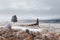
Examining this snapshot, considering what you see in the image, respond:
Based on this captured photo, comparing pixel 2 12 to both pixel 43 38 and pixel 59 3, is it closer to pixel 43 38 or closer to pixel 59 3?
pixel 59 3

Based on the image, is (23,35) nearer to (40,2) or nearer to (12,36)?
(12,36)

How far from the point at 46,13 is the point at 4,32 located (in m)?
1.86

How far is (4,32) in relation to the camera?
107 cm

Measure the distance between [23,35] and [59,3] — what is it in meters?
1.94

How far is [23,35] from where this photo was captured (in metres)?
1.04

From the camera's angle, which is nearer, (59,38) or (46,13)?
(59,38)

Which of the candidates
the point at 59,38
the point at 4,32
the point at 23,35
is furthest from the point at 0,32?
the point at 59,38

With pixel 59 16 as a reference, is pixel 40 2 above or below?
above

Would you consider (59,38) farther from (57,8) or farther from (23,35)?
(57,8)

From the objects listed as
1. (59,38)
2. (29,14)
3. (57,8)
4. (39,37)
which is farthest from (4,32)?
(57,8)

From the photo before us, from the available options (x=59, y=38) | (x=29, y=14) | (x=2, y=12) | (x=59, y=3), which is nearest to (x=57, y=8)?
(x=59, y=3)

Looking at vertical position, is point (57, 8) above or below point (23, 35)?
above

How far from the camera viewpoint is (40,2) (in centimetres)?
285

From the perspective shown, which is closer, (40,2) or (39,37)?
(39,37)
